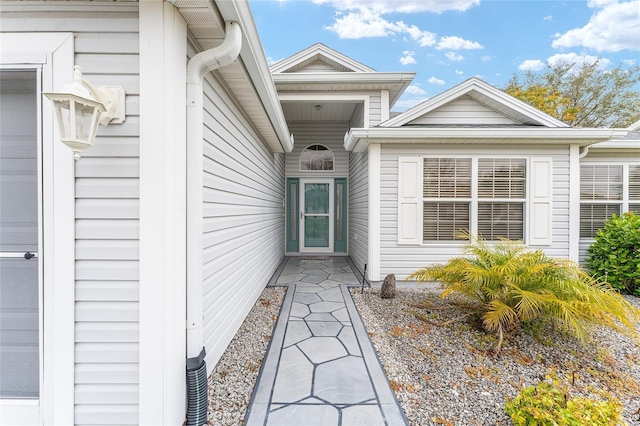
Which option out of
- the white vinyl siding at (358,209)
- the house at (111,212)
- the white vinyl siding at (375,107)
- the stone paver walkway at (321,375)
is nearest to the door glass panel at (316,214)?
the white vinyl siding at (358,209)

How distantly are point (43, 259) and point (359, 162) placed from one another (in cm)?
500

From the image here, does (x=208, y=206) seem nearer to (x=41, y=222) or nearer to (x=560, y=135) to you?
(x=41, y=222)

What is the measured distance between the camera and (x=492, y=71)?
13.6 metres

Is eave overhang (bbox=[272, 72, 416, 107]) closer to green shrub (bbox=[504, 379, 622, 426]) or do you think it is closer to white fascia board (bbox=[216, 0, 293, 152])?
white fascia board (bbox=[216, 0, 293, 152])

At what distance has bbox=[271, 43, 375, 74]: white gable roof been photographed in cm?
548

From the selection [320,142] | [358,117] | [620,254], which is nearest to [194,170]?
[358,117]

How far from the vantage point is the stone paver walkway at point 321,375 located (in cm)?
167

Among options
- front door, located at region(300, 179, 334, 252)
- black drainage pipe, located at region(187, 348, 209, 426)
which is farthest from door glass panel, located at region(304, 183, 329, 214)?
black drainage pipe, located at region(187, 348, 209, 426)

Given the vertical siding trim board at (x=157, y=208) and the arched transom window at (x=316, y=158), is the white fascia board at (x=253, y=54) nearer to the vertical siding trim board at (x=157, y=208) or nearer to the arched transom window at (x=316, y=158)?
the vertical siding trim board at (x=157, y=208)

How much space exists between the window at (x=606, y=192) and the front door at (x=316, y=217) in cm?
521

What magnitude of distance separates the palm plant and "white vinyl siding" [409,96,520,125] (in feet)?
8.20

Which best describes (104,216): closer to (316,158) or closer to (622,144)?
(316,158)

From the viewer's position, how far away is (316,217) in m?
7.10

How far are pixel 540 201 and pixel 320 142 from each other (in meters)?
4.86
